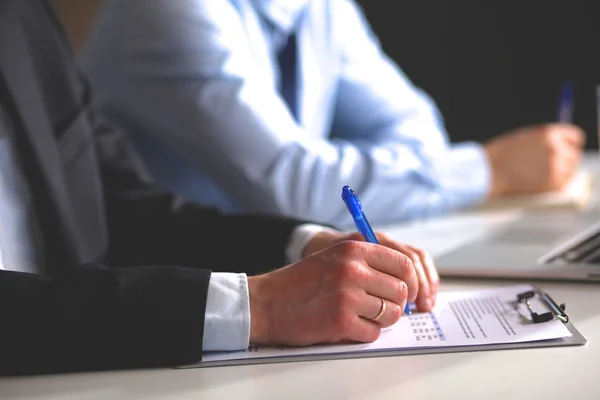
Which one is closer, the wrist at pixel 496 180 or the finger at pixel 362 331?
the finger at pixel 362 331

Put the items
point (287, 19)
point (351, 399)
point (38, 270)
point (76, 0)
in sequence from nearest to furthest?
1. point (351, 399)
2. point (38, 270)
3. point (287, 19)
4. point (76, 0)

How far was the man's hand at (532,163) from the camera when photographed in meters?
1.52

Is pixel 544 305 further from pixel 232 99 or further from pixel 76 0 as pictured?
pixel 76 0

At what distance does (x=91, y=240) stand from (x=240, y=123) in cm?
34

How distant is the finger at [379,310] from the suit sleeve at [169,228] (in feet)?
0.84

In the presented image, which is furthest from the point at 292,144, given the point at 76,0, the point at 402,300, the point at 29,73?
the point at 76,0

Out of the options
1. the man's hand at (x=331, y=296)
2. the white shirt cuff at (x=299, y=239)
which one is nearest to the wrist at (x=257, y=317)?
the man's hand at (x=331, y=296)

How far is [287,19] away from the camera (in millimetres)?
1423

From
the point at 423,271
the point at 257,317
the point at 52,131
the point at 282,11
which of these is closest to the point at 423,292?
the point at 423,271

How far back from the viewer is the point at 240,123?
1.18 meters

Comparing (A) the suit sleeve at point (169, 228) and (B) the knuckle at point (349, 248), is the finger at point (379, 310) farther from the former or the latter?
(A) the suit sleeve at point (169, 228)

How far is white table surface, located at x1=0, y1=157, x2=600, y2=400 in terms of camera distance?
20.2 inches

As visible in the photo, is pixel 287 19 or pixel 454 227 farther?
pixel 287 19

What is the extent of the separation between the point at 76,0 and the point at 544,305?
2136mm
